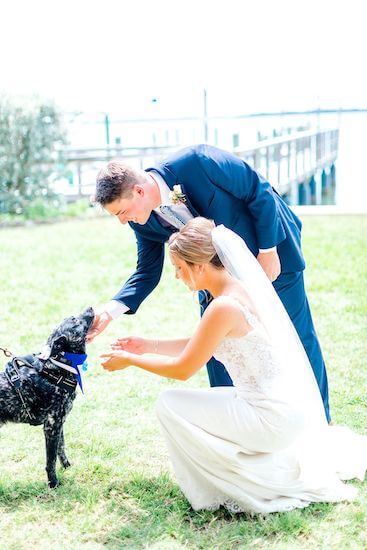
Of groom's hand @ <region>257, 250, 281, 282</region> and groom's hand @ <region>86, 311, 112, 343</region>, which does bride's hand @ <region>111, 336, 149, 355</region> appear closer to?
groom's hand @ <region>86, 311, 112, 343</region>

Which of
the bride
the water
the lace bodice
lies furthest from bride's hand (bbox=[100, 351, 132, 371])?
the water

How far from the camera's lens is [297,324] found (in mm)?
4164

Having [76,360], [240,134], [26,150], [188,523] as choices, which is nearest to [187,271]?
[76,360]

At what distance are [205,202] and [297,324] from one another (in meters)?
0.91

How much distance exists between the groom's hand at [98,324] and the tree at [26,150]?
29.8 ft

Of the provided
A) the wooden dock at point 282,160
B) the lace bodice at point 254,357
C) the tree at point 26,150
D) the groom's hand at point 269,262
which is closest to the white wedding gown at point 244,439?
the lace bodice at point 254,357

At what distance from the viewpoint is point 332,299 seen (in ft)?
24.2

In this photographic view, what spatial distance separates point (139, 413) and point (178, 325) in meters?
2.01

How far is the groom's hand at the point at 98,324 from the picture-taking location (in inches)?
151

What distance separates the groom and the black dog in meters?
0.17

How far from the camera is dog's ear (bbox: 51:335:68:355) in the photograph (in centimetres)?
368

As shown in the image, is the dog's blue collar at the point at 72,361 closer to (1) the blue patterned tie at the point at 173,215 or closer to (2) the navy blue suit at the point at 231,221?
(2) the navy blue suit at the point at 231,221

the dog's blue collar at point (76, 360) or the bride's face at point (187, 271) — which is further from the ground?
the bride's face at point (187, 271)

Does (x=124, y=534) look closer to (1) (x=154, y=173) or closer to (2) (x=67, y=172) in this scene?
(1) (x=154, y=173)
